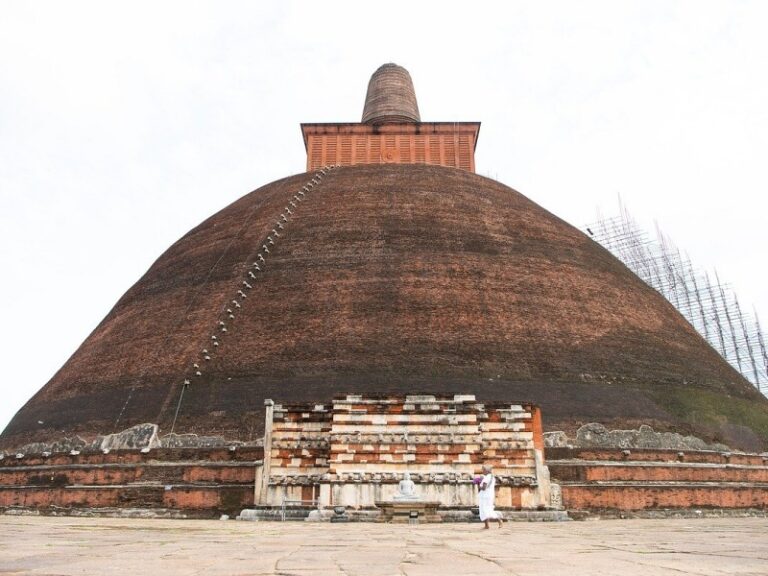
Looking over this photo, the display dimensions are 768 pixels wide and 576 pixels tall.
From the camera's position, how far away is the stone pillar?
10.3m

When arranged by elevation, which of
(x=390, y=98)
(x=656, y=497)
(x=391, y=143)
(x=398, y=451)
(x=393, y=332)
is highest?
(x=390, y=98)

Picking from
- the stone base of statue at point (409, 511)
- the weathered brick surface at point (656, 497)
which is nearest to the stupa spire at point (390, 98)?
the weathered brick surface at point (656, 497)

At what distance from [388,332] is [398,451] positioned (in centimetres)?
327

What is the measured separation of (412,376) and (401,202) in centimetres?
586

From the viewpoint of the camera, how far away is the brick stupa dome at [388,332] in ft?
40.3

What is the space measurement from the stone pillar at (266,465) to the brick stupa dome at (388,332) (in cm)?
99

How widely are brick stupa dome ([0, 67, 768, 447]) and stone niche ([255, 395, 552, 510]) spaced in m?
0.88

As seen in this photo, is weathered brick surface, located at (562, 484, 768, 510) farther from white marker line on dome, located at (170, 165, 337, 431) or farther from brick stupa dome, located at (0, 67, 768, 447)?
white marker line on dome, located at (170, 165, 337, 431)

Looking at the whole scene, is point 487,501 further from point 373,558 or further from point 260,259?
point 260,259

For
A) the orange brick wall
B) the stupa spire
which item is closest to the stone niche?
the orange brick wall

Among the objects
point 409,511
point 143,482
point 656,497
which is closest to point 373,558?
point 409,511

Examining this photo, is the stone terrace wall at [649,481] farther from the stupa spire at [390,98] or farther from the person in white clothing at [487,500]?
the stupa spire at [390,98]

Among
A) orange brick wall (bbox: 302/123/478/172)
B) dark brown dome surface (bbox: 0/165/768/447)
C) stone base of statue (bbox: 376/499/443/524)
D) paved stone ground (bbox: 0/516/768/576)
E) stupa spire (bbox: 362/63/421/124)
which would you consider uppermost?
stupa spire (bbox: 362/63/421/124)

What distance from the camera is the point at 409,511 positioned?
875cm
